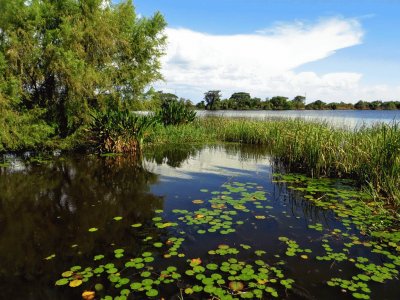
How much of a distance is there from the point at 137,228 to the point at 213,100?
7182 cm

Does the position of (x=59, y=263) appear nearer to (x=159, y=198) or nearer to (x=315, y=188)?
(x=159, y=198)

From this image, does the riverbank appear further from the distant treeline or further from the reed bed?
the distant treeline

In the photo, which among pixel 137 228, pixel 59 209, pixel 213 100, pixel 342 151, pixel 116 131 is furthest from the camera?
pixel 213 100

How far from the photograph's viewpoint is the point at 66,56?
1391cm

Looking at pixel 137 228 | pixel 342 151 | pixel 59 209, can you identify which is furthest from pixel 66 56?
pixel 342 151

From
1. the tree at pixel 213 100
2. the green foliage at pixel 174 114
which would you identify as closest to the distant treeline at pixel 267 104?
the tree at pixel 213 100

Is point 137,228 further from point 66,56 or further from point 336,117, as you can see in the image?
point 336,117

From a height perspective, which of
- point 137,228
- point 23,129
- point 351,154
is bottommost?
point 137,228

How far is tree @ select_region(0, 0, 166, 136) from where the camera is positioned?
44.2 ft

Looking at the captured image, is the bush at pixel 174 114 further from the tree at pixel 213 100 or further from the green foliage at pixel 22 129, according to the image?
the tree at pixel 213 100

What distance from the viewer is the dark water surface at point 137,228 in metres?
4.25

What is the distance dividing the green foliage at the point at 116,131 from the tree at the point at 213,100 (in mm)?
61262

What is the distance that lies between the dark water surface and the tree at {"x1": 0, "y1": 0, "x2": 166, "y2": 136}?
456 centimetres

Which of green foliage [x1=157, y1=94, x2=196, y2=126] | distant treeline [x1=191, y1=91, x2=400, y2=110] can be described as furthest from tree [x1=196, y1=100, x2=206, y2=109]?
green foliage [x1=157, y1=94, x2=196, y2=126]
